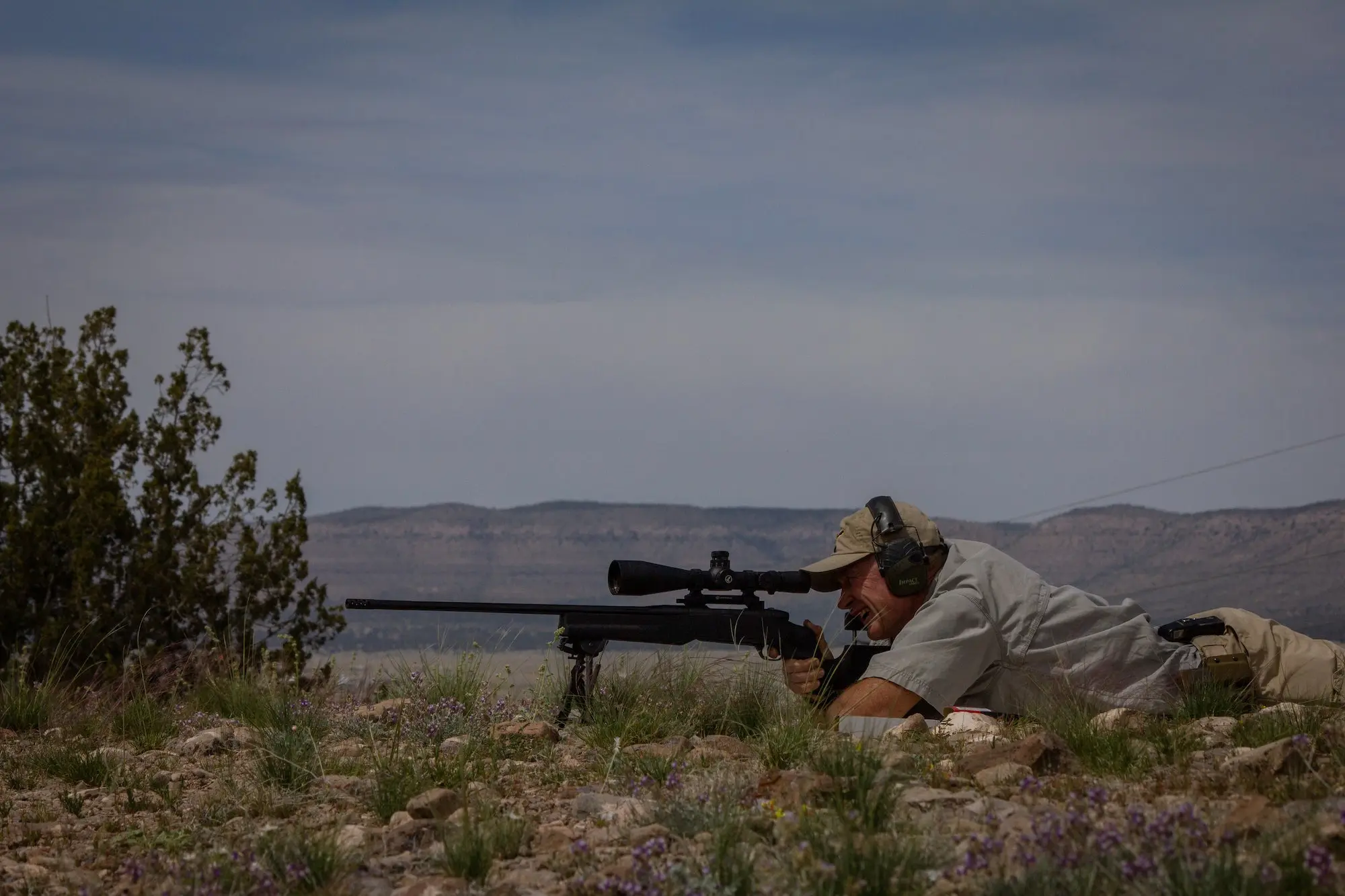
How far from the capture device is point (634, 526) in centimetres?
14012

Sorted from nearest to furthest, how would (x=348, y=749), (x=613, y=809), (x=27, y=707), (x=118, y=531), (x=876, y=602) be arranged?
1. (x=613, y=809)
2. (x=348, y=749)
3. (x=876, y=602)
4. (x=27, y=707)
5. (x=118, y=531)

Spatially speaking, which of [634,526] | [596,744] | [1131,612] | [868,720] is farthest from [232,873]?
[634,526]

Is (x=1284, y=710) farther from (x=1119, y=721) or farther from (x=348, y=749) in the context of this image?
(x=348, y=749)

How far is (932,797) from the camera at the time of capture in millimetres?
4812

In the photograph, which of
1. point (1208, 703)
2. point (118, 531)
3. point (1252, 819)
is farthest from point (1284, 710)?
point (118, 531)

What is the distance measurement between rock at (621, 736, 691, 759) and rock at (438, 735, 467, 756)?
75 cm

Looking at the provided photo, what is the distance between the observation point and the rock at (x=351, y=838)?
4.58 metres

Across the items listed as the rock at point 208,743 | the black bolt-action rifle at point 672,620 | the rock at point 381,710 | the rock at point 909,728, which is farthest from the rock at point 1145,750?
the rock at point 208,743

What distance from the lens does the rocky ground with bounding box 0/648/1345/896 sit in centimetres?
396

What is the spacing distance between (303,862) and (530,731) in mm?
2464

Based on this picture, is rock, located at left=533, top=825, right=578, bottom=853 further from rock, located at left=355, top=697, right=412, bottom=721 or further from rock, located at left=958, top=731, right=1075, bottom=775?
rock, located at left=355, top=697, right=412, bottom=721

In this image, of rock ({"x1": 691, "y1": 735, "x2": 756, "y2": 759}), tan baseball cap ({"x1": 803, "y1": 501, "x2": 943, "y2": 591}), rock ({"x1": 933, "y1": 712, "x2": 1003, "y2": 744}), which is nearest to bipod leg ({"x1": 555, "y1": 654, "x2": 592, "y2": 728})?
rock ({"x1": 691, "y1": 735, "x2": 756, "y2": 759})

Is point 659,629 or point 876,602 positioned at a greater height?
point 876,602

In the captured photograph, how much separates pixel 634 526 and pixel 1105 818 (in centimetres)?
13605
